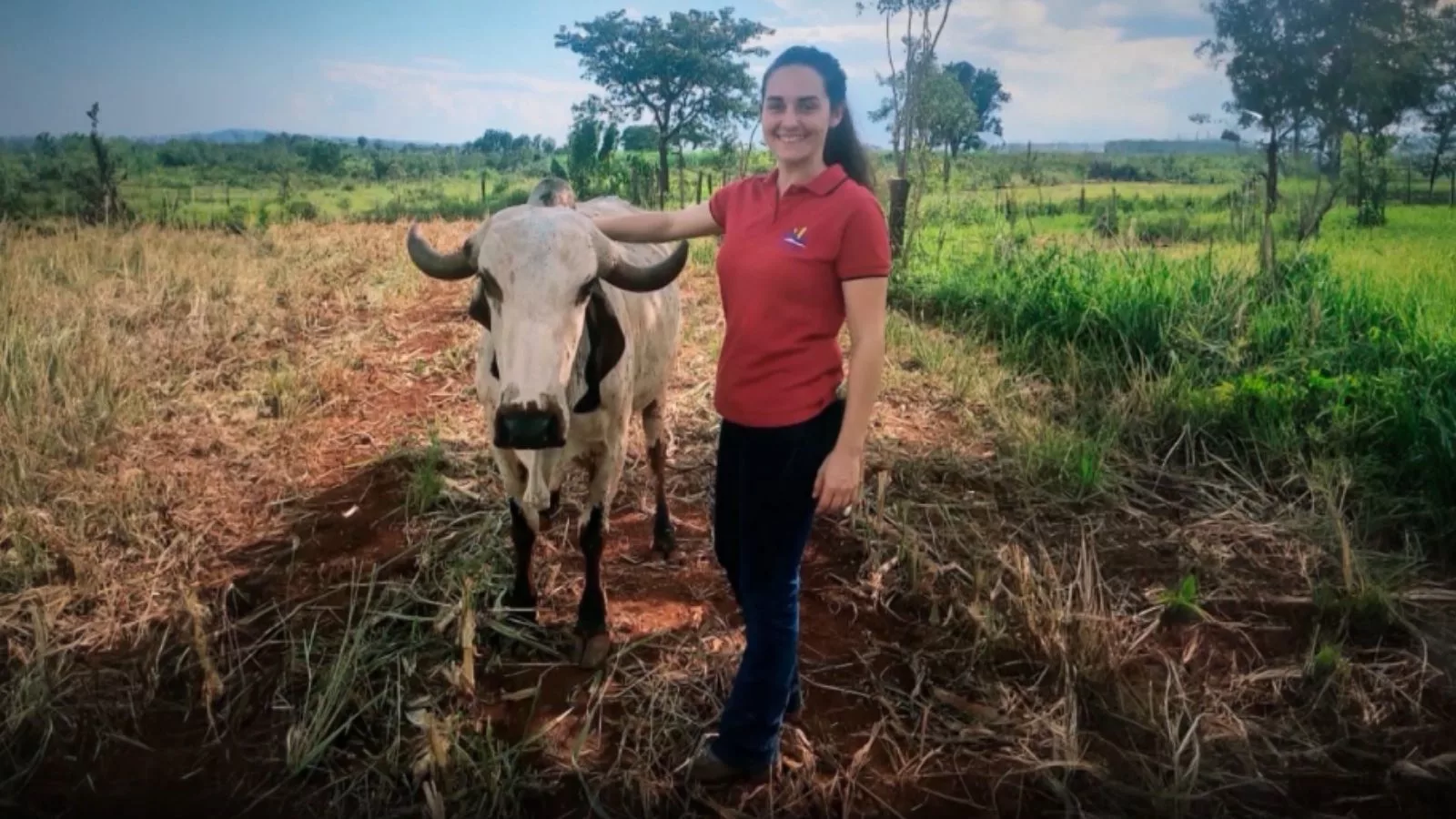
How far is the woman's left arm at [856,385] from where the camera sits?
2.14 metres

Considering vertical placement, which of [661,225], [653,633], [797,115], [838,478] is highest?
[797,115]

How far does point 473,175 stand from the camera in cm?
2595

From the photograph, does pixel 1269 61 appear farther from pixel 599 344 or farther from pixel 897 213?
pixel 599 344

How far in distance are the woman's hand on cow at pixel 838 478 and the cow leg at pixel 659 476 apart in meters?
1.97

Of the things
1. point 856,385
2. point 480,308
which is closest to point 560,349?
point 480,308

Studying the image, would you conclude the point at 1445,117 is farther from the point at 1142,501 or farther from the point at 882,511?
the point at 882,511

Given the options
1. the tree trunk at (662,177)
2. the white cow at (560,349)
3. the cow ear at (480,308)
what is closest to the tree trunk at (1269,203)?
the white cow at (560,349)

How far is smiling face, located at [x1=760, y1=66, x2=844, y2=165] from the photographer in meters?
2.24

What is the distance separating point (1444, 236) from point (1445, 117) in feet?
3.75

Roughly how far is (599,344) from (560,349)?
1.72ft

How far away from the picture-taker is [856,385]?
86.4 inches

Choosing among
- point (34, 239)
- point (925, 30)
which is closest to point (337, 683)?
point (925, 30)

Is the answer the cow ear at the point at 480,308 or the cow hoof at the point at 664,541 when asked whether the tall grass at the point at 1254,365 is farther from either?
the cow ear at the point at 480,308

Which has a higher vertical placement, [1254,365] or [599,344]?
[599,344]
